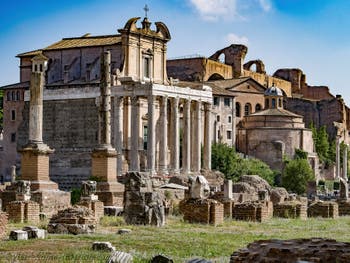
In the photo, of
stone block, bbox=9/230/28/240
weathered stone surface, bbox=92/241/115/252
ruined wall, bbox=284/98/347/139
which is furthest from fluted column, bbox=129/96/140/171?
weathered stone surface, bbox=92/241/115/252

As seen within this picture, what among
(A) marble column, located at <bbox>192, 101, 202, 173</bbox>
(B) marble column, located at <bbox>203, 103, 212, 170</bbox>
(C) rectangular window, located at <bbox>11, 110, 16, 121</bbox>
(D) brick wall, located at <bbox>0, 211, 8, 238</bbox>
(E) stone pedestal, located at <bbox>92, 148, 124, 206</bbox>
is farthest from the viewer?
(C) rectangular window, located at <bbox>11, 110, 16, 121</bbox>

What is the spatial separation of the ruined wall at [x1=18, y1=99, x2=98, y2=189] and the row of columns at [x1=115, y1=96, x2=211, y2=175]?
2.35 meters

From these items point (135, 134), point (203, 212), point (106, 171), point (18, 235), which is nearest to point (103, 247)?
point (18, 235)

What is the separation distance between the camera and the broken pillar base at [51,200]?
22545 mm

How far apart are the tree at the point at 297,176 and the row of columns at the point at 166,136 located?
9662mm

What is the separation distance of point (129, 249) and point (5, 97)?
51.3 metres

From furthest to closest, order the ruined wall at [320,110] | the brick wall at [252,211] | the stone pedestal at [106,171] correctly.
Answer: the ruined wall at [320,110], the stone pedestal at [106,171], the brick wall at [252,211]

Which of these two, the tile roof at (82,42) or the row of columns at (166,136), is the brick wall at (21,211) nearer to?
the row of columns at (166,136)

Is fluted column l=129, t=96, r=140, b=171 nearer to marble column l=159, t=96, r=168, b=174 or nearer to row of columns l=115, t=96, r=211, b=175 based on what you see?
row of columns l=115, t=96, r=211, b=175

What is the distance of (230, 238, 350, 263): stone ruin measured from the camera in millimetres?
9281

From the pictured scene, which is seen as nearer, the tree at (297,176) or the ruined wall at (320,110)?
the tree at (297,176)

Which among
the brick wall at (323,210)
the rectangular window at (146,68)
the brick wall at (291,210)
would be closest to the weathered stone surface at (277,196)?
the brick wall at (323,210)

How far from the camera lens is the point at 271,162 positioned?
233 feet

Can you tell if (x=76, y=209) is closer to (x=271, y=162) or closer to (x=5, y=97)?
(x=5, y=97)
